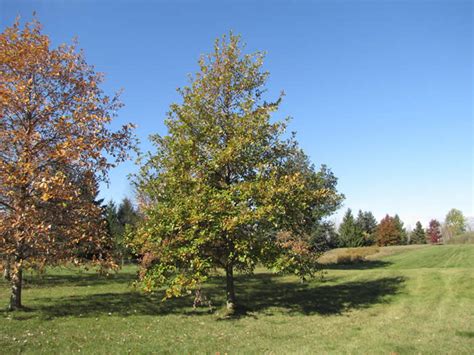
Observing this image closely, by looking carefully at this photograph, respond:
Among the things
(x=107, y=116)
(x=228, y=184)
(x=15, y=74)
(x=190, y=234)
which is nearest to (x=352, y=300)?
(x=228, y=184)

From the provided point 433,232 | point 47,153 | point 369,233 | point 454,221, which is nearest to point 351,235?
point 369,233

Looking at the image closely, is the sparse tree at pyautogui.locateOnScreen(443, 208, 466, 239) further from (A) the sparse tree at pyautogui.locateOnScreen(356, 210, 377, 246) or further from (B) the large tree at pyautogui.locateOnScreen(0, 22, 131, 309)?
(B) the large tree at pyautogui.locateOnScreen(0, 22, 131, 309)

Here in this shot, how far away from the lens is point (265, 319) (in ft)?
57.8

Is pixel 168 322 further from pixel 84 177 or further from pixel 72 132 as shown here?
pixel 72 132

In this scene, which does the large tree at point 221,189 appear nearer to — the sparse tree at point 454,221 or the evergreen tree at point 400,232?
the evergreen tree at point 400,232

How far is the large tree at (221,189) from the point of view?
53.9 ft

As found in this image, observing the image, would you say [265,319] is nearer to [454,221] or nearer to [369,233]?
[369,233]

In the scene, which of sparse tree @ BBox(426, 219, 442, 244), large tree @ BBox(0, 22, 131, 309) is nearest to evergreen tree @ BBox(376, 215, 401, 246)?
sparse tree @ BBox(426, 219, 442, 244)

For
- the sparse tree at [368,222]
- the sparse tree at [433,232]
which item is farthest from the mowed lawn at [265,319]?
the sparse tree at [433,232]

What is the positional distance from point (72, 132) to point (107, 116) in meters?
1.81

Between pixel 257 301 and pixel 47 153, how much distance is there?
14.2 m

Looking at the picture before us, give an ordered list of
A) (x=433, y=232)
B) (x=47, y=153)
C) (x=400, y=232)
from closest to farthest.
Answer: (x=47, y=153) < (x=400, y=232) < (x=433, y=232)

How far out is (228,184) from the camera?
63.1ft

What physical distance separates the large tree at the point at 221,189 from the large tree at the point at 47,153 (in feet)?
8.31
